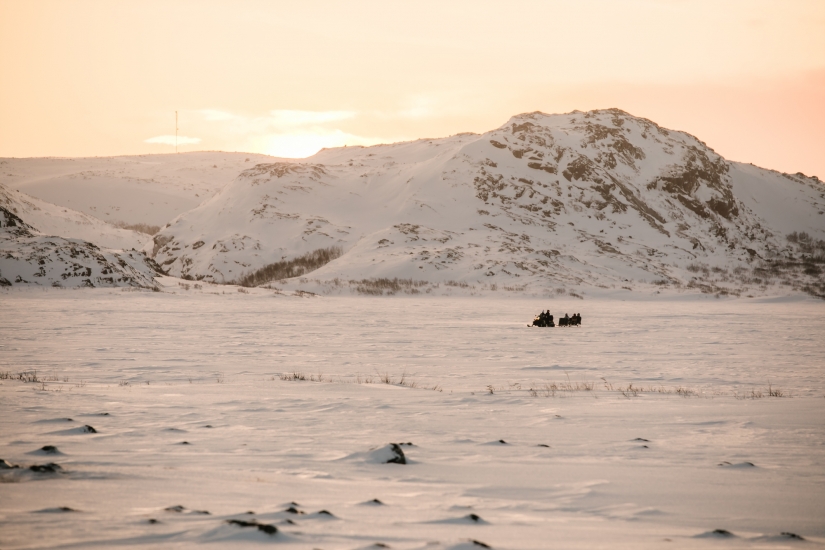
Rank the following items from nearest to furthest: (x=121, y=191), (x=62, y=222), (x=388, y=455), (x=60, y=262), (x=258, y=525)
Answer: (x=258, y=525) → (x=388, y=455) → (x=60, y=262) → (x=62, y=222) → (x=121, y=191)

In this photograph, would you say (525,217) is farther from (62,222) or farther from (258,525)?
(258,525)

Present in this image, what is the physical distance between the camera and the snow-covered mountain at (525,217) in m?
75.2

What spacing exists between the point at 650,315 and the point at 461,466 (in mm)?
30898

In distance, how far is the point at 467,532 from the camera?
4.95 meters

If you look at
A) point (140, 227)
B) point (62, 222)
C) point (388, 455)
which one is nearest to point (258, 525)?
point (388, 455)

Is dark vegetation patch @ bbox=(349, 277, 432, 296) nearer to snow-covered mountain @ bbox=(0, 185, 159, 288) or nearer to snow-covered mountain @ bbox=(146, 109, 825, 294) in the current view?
snow-covered mountain @ bbox=(146, 109, 825, 294)

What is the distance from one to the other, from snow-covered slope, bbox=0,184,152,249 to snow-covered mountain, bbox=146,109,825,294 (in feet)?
20.4

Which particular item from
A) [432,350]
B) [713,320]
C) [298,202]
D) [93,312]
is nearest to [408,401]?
[432,350]

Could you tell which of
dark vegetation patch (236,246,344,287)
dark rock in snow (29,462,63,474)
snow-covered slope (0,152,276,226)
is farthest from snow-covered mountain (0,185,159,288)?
snow-covered slope (0,152,276,226)

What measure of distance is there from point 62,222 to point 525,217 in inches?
2481

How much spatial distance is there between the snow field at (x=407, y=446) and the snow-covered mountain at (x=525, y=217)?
154 ft

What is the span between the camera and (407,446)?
7.96m

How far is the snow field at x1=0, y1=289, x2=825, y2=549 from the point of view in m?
5.04

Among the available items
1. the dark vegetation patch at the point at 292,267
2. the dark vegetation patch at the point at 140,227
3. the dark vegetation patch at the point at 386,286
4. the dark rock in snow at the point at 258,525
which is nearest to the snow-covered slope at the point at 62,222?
the dark vegetation patch at the point at 292,267
